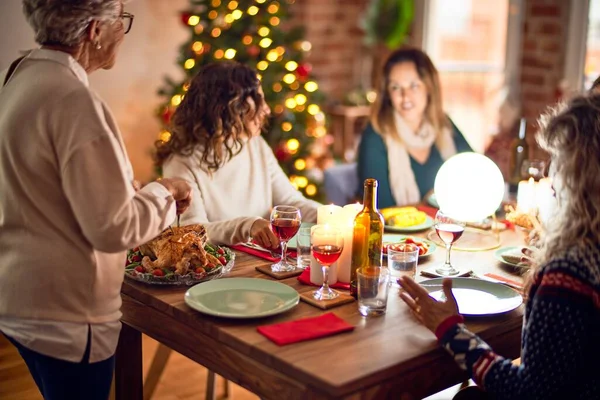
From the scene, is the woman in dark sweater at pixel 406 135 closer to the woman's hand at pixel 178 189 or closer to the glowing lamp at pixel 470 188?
the glowing lamp at pixel 470 188

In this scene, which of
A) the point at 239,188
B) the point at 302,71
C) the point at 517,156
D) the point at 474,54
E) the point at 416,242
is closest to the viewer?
the point at 416,242

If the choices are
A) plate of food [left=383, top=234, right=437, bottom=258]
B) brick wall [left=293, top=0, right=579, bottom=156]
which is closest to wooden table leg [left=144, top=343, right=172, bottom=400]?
plate of food [left=383, top=234, right=437, bottom=258]

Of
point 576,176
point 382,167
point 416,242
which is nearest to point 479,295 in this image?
point 416,242

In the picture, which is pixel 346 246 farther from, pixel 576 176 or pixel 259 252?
pixel 576 176

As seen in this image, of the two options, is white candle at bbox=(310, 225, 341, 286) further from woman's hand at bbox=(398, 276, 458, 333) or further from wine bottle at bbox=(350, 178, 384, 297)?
woman's hand at bbox=(398, 276, 458, 333)

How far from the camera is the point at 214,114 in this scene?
8.16ft

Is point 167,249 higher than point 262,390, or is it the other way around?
point 167,249

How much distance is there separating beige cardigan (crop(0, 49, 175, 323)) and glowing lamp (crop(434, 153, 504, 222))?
101 cm

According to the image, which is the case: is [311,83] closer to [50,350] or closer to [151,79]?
[151,79]

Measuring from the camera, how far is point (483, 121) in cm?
503

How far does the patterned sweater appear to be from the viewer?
1.36 m

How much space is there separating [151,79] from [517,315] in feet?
11.5

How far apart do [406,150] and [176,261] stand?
1.81 m

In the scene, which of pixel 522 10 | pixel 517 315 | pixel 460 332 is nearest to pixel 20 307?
pixel 460 332
